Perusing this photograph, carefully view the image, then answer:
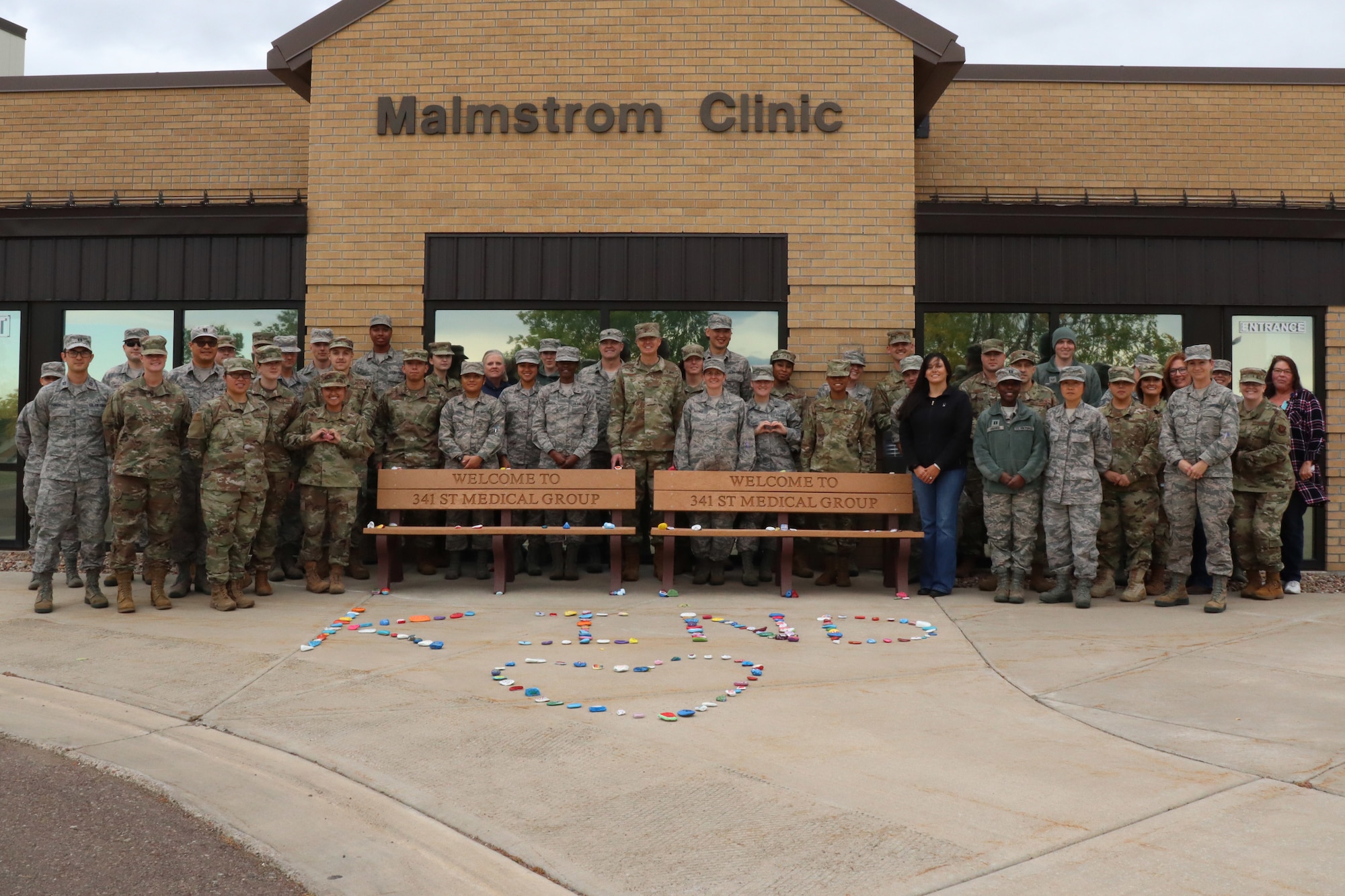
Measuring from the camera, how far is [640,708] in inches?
208

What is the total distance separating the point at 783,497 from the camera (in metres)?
8.66

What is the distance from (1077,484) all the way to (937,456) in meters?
1.08

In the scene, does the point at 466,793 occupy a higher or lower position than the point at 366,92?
lower

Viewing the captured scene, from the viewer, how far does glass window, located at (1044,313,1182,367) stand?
10.5 m

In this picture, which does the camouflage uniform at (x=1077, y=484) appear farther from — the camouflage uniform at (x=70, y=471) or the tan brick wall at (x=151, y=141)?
the tan brick wall at (x=151, y=141)

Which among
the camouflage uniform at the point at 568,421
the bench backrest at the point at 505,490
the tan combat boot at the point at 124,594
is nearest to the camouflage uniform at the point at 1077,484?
the bench backrest at the point at 505,490

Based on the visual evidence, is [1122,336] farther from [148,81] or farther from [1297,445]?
[148,81]

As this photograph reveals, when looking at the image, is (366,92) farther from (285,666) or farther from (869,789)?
(869,789)

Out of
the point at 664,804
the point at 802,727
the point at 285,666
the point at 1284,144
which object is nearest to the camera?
the point at 664,804

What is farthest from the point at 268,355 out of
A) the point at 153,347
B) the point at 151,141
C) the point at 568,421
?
the point at 151,141

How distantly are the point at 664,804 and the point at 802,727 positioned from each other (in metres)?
1.17

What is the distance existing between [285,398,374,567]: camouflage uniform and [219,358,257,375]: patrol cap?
705 mm

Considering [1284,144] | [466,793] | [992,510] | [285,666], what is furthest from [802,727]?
[1284,144]

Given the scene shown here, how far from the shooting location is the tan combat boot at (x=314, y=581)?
8602mm
